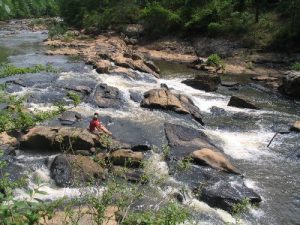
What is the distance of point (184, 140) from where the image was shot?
1559 centimetres

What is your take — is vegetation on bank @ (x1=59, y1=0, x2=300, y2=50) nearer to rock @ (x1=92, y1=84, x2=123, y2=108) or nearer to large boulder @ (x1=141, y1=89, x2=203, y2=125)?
large boulder @ (x1=141, y1=89, x2=203, y2=125)

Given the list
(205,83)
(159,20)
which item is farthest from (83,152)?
(159,20)

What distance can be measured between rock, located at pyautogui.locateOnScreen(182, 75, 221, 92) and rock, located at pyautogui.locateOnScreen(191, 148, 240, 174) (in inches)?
410

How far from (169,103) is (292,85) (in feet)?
28.6

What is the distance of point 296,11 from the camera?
33.2 metres

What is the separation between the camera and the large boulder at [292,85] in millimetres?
23445

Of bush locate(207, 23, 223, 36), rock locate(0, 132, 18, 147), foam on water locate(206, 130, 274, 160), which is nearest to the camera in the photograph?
rock locate(0, 132, 18, 147)

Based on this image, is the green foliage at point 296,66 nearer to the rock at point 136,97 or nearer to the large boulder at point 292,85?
the large boulder at point 292,85

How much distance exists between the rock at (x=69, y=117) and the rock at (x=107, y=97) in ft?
7.31

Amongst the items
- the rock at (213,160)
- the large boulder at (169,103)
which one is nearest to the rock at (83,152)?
the rock at (213,160)

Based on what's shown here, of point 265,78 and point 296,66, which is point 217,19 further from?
point 265,78

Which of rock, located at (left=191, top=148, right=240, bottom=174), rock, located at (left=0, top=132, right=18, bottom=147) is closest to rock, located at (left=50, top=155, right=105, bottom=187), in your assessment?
rock, located at (left=0, top=132, right=18, bottom=147)

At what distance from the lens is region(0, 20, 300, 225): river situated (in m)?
11.4

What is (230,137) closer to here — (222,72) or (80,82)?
(80,82)
